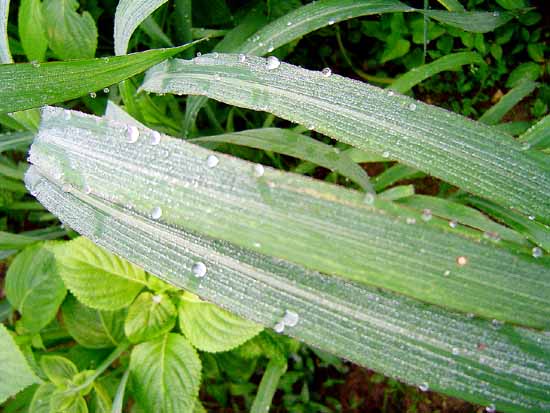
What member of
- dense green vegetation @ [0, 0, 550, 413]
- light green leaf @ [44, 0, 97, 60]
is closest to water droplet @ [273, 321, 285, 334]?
dense green vegetation @ [0, 0, 550, 413]

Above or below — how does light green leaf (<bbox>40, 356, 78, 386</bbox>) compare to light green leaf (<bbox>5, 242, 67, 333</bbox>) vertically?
below

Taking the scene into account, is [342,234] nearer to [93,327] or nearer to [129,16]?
[129,16]

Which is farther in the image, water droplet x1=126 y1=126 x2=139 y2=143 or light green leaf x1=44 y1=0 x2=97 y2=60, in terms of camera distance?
light green leaf x1=44 y1=0 x2=97 y2=60

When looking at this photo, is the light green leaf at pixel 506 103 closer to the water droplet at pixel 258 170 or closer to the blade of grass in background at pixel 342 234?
the blade of grass in background at pixel 342 234

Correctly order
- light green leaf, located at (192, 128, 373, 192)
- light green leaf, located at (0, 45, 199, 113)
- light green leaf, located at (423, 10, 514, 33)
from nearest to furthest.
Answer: light green leaf, located at (0, 45, 199, 113), light green leaf, located at (192, 128, 373, 192), light green leaf, located at (423, 10, 514, 33)

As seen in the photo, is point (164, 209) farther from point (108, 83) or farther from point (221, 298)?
point (108, 83)

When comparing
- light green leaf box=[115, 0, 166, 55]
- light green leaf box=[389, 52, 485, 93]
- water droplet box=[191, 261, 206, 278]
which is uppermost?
light green leaf box=[115, 0, 166, 55]

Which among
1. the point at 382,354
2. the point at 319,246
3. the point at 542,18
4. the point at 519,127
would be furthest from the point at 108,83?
the point at 542,18

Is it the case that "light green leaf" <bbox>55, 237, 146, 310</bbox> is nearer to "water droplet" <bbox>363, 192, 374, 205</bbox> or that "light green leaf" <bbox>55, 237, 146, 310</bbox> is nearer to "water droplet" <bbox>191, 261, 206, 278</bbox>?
"water droplet" <bbox>191, 261, 206, 278</bbox>
